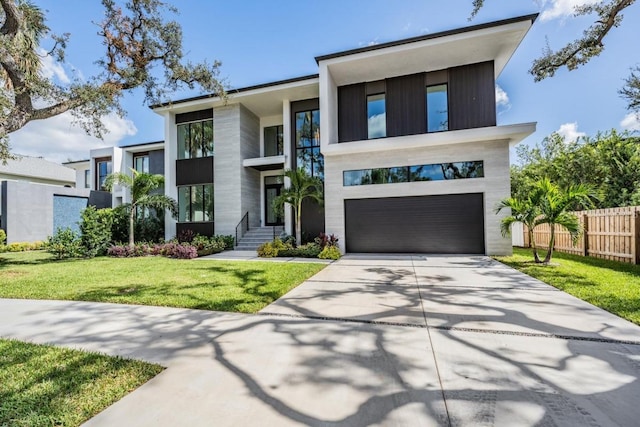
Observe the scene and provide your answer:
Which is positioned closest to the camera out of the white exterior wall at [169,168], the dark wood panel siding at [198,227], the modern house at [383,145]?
the modern house at [383,145]

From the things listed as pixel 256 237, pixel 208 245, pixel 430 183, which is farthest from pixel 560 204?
pixel 208 245

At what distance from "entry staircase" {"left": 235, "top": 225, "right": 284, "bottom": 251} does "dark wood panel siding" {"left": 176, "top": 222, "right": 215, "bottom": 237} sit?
1.74 metres

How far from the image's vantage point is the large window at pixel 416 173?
1094 centimetres

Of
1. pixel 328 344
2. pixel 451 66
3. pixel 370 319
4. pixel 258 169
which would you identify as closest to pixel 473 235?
pixel 451 66

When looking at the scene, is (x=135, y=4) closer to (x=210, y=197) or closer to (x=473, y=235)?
(x=210, y=197)

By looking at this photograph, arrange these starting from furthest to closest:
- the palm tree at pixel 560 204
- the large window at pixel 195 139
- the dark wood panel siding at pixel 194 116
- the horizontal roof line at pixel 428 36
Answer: the large window at pixel 195 139, the dark wood panel siding at pixel 194 116, the horizontal roof line at pixel 428 36, the palm tree at pixel 560 204

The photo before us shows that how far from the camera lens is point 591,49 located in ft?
30.0

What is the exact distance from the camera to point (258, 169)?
49.9ft

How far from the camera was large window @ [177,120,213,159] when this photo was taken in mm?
14620

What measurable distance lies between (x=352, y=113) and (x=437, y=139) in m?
4.10

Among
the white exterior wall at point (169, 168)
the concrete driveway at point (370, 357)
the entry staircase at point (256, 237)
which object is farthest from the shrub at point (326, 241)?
the white exterior wall at point (169, 168)

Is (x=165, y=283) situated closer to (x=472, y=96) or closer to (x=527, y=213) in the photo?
(x=527, y=213)

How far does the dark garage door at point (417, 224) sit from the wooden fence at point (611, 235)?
3.25 metres

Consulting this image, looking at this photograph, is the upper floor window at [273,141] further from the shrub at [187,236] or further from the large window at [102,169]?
the large window at [102,169]
